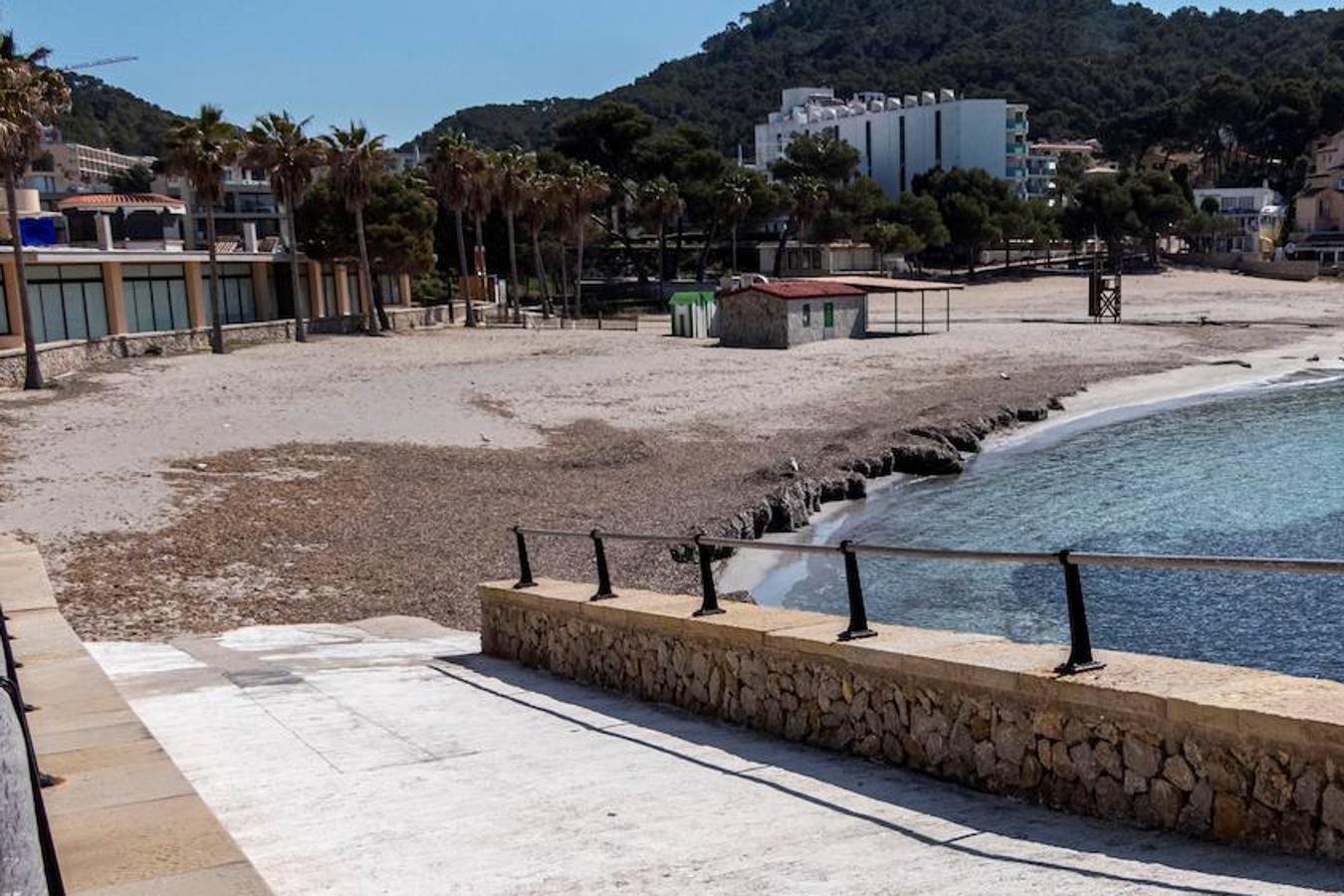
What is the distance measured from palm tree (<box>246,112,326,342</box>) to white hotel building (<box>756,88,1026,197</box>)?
78.5 m

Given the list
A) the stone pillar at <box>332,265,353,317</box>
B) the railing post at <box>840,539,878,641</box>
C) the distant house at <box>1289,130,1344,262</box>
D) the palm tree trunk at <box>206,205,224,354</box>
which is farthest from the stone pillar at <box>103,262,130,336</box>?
the distant house at <box>1289,130,1344,262</box>

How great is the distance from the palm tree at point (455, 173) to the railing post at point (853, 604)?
6653 centimetres

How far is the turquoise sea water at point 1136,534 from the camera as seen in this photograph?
64.6 feet

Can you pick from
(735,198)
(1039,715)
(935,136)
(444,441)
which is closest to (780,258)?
(735,198)

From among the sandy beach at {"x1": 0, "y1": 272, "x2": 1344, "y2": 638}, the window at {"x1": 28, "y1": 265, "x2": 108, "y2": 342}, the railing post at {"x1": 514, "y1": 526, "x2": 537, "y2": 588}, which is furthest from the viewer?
the window at {"x1": 28, "y1": 265, "x2": 108, "y2": 342}

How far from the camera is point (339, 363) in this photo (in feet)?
164

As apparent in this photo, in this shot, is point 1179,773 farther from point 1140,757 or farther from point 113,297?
point 113,297

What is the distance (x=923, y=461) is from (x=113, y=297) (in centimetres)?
3315

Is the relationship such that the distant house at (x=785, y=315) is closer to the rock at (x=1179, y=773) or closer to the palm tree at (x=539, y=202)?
the palm tree at (x=539, y=202)

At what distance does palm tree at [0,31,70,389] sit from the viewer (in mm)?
36531

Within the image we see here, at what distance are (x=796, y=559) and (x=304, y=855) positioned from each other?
64.6 ft

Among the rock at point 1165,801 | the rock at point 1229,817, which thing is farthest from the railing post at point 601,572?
the rock at point 1229,817

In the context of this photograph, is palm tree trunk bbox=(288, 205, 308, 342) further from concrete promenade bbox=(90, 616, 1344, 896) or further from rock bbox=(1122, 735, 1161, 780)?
rock bbox=(1122, 735, 1161, 780)

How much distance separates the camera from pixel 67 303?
1896 inches
